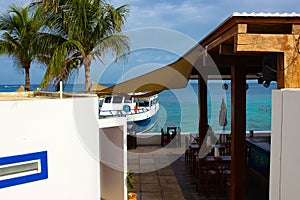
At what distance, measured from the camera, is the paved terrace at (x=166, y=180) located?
316 inches

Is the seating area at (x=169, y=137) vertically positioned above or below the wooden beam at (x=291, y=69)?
below

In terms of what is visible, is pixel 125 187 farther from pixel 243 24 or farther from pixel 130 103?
pixel 130 103

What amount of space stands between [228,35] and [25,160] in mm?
3596

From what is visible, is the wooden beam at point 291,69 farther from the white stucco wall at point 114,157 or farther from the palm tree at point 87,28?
the palm tree at point 87,28

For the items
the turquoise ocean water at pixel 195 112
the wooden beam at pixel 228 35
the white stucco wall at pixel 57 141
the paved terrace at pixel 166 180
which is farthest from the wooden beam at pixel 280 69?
the turquoise ocean water at pixel 195 112

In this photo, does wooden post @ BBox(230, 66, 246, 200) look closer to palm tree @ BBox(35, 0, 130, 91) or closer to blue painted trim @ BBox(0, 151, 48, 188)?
blue painted trim @ BBox(0, 151, 48, 188)

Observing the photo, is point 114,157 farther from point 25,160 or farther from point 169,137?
point 169,137

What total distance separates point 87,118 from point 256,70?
17.5 feet

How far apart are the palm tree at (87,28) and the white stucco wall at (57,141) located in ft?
12.7

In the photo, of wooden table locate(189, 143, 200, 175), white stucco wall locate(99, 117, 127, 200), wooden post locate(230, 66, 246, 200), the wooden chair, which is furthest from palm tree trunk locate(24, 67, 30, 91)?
wooden post locate(230, 66, 246, 200)

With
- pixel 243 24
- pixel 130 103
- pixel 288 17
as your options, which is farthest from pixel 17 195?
pixel 130 103

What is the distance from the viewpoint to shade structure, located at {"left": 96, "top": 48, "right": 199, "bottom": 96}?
6.18 m

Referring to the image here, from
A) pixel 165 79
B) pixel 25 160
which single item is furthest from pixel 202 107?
pixel 25 160

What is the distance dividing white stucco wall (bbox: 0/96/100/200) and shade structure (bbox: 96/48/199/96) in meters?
0.90
